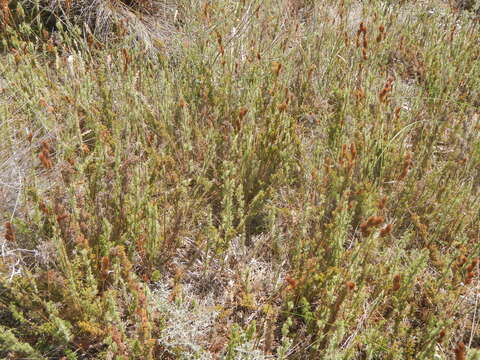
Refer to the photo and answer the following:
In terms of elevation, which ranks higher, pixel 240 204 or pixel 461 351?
pixel 461 351

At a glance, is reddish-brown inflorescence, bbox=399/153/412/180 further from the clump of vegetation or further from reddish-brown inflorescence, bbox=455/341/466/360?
reddish-brown inflorescence, bbox=455/341/466/360

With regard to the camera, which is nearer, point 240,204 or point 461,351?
point 461,351

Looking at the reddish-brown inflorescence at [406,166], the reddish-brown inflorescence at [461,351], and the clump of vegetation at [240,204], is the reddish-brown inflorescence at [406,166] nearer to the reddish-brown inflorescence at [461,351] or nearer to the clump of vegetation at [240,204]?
the clump of vegetation at [240,204]

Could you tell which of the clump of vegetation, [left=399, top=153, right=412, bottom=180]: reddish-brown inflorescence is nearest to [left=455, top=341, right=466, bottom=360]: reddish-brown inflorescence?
the clump of vegetation

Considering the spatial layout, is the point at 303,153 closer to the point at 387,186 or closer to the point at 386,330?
the point at 387,186

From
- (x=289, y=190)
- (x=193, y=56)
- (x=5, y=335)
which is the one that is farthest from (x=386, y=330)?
(x=193, y=56)

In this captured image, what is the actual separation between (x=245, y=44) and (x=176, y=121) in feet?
3.00

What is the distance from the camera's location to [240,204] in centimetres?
195

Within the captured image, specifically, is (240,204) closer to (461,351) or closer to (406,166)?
(406,166)

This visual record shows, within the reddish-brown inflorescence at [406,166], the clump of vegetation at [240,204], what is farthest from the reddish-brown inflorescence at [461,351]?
the reddish-brown inflorescence at [406,166]

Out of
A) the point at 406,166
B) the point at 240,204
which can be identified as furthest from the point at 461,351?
the point at 240,204

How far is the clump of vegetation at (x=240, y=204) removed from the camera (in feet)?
5.24

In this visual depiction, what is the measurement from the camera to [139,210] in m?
1.80

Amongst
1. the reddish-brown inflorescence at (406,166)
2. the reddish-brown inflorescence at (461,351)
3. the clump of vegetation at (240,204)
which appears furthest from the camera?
the reddish-brown inflorescence at (406,166)
